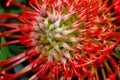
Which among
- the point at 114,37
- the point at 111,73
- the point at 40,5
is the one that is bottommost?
the point at 111,73

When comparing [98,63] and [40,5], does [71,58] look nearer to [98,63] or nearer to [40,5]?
[98,63]

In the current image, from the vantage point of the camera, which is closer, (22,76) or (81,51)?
(81,51)

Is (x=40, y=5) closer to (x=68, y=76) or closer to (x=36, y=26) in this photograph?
(x=36, y=26)

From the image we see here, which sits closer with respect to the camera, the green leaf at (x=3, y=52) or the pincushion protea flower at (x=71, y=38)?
the pincushion protea flower at (x=71, y=38)

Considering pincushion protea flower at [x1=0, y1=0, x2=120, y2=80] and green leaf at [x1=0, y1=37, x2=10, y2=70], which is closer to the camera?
pincushion protea flower at [x1=0, y1=0, x2=120, y2=80]

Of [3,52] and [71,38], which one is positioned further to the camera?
[3,52]

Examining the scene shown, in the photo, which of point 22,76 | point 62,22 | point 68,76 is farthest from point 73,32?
point 22,76

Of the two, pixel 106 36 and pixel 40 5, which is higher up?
pixel 40 5

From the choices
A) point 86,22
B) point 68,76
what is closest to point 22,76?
point 68,76
